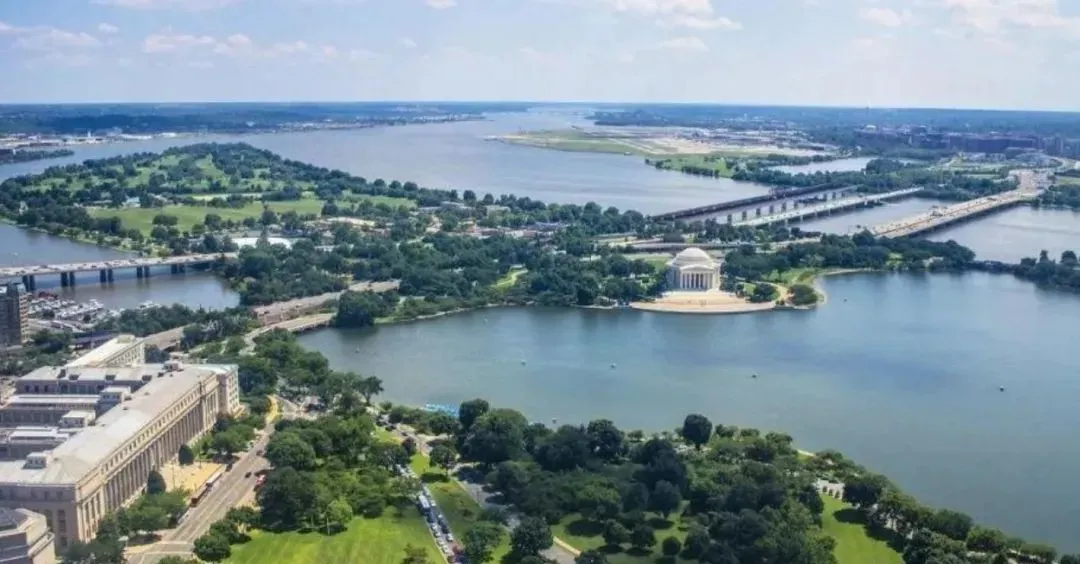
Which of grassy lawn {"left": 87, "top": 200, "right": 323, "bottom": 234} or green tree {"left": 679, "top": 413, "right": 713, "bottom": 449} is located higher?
grassy lawn {"left": 87, "top": 200, "right": 323, "bottom": 234}

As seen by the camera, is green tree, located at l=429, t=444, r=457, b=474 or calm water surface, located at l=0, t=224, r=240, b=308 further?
calm water surface, located at l=0, t=224, r=240, b=308

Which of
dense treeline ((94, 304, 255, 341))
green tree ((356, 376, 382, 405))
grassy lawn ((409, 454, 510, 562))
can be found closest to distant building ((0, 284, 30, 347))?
dense treeline ((94, 304, 255, 341))

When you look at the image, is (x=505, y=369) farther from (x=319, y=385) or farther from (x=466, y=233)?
(x=466, y=233)

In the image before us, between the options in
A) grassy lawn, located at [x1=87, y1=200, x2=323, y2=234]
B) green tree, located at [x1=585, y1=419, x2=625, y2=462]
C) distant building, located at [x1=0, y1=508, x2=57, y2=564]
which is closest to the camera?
distant building, located at [x1=0, y1=508, x2=57, y2=564]

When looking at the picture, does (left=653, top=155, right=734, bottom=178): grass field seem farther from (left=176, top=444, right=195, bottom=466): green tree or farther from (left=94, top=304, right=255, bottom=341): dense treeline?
(left=176, top=444, right=195, bottom=466): green tree

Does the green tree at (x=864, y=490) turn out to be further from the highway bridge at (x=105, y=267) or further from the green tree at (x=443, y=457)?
the highway bridge at (x=105, y=267)

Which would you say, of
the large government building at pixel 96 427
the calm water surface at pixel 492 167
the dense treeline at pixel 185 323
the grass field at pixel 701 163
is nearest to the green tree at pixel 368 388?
the large government building at pixel 96 427

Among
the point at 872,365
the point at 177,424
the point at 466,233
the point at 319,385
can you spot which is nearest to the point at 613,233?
the point at 466,233
